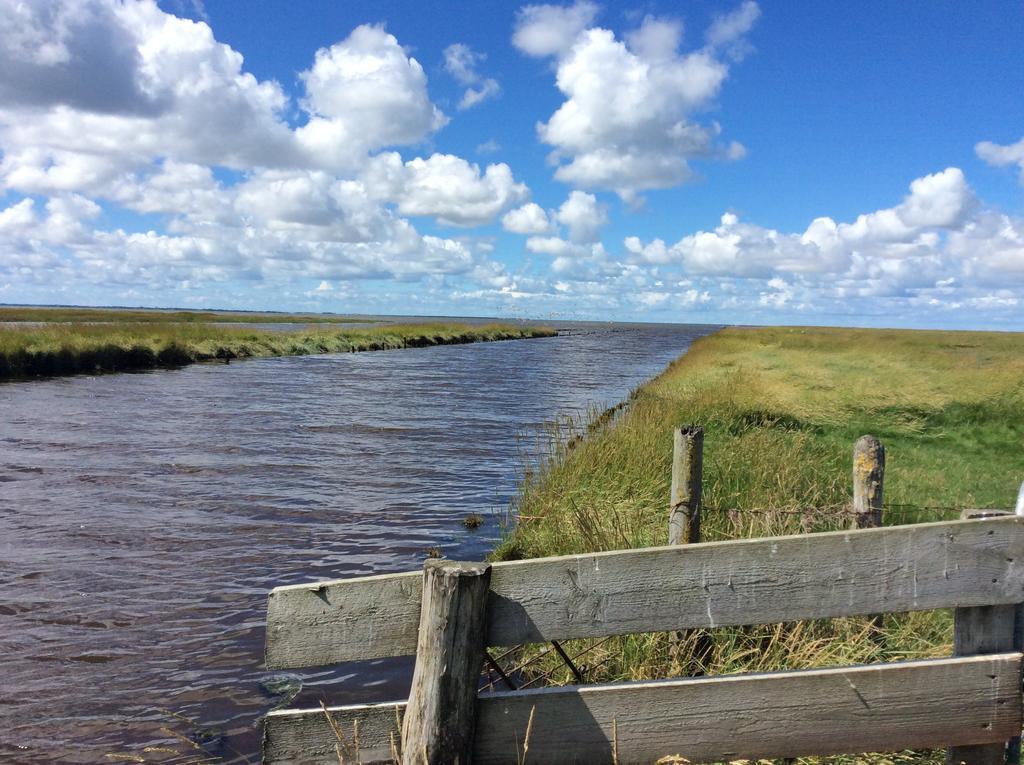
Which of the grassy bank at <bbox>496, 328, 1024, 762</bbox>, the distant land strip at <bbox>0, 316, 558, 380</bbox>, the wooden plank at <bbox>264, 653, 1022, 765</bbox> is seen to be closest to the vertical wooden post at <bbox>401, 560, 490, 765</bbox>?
the wooden plank at <bbox>264, 653, 1022, 765</bbox>

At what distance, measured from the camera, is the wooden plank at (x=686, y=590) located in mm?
2885

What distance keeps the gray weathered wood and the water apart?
3.94 meters

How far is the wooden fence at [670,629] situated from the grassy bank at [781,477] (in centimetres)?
106

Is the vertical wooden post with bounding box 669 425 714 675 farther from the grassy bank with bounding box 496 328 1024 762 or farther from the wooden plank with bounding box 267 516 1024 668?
the wooden plank with bounding box 267 516 1024 668

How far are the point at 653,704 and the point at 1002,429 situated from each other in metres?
16.4

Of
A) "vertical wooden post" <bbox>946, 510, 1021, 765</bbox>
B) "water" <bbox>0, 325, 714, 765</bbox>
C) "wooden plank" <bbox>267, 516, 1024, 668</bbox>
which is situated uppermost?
"wooden plank" <bbox>267, 516, 1024, 668</bbox>

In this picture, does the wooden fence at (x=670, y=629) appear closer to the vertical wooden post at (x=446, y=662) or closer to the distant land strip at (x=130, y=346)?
the vertical wooden post at (x=446, y=662)

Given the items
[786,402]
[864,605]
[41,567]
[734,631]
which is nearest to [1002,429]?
[786,402]

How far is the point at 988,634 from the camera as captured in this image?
122 inches

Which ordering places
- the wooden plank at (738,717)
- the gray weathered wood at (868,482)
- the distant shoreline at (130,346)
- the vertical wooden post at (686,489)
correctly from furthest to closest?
the distant shoreline at (130,346) < the gray weathered wood at (868,482) < the vertical wooden post at (686,489) < the wooden plank at (738,717)

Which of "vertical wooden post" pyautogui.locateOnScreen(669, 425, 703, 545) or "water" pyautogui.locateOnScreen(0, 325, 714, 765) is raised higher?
"vertical wooden post" pyautogui.locateOnScreen(669, 425, 703, 545)

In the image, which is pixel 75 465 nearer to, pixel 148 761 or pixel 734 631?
pixel 148 761

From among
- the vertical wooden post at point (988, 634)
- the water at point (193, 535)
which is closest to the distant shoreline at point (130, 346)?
the water at point (193, 535)

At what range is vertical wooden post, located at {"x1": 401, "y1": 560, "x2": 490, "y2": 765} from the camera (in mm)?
2785
